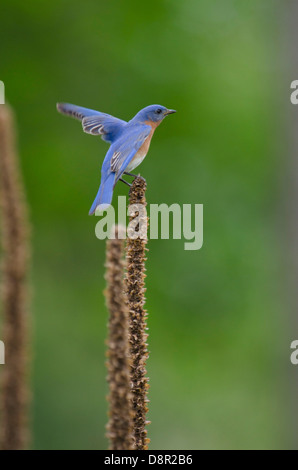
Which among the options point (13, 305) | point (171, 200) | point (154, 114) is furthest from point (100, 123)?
point (171, 200)

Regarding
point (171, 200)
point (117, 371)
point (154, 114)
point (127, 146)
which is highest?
point (171, 200)

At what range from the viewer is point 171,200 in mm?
11047

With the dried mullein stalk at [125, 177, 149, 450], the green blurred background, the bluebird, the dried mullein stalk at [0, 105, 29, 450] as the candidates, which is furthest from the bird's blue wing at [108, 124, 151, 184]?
the green blurred background

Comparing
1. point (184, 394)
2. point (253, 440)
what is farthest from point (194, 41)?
point (253, 440)

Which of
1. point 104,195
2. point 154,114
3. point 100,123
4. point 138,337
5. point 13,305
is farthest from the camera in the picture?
point 154,114

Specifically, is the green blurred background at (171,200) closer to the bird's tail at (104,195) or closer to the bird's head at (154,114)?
the bird's head at (154,114)

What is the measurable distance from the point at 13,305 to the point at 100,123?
4.68 ft

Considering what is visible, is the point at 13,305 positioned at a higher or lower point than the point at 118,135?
lower

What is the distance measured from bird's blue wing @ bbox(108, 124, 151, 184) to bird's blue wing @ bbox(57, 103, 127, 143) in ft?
0.14

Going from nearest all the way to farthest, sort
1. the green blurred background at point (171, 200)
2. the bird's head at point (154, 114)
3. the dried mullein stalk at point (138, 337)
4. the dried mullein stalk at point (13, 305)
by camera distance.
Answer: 1. the dried mullein stalk at point (13, 305)
2. the dried mullein stalk at point (138, 337)
3. the bird's head at point (154, 114)
4. the green blurred background at point (171, 200)

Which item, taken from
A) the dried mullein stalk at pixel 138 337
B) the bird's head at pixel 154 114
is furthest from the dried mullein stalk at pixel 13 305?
the bird's head at pixel 154 114

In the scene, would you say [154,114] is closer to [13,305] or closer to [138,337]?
[138,337]

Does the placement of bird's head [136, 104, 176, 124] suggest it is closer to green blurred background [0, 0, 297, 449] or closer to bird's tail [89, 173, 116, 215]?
bird's tail [89, 173, 116, 215]

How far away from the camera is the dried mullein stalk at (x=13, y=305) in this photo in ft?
3.02
